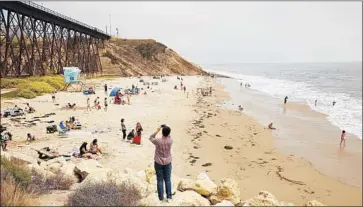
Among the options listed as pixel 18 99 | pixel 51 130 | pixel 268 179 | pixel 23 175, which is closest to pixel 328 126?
pixel 268 179

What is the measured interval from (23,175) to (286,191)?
21.8ft

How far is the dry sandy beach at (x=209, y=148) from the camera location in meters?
8.66

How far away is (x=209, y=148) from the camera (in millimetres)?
13086

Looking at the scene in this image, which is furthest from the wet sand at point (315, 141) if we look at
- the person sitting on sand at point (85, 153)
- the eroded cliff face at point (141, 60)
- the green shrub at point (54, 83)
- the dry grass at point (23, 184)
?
the eroded cliff face at point (141, 60)

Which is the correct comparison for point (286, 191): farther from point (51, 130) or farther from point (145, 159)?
point (51, 130)

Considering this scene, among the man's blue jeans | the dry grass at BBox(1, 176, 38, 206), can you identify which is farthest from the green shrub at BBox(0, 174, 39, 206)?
the man's blue jeans

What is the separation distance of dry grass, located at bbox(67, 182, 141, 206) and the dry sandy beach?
2.15 feet

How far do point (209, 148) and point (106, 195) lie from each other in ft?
27.0

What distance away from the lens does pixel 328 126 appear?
673 inches

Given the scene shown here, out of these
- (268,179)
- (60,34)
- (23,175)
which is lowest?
(268,179)

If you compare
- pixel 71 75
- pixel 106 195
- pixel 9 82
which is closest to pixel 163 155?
pixel 106 195

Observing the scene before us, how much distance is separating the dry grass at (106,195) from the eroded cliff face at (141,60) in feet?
168

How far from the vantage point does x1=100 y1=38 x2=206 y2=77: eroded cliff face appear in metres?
57.6

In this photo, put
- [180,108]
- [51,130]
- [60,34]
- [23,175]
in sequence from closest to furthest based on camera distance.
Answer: [23,175] < [51,130] < [180,108] < [60,34]
